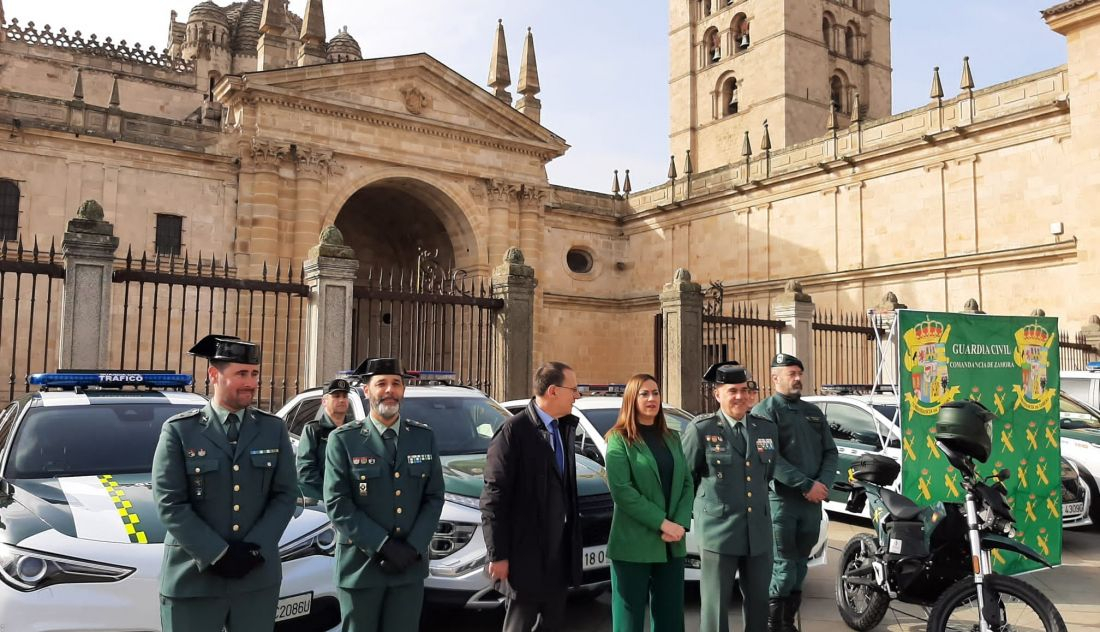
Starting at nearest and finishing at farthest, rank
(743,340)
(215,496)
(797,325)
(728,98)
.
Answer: (215,496) < (797,325) < (743,340) < (728,98)

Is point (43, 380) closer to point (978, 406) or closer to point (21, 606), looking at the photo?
point (21, 606)

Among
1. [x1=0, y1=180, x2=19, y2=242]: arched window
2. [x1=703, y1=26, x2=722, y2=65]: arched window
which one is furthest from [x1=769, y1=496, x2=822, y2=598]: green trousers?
[x1=703, y1=26, x2=722, y2=65]: arched window

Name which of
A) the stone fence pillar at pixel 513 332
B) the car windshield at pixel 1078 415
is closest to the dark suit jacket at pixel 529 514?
the stone fence pillar at pixel 513 332

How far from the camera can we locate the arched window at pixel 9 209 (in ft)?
67.1

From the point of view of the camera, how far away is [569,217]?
31984mm

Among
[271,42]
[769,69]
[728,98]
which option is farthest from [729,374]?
[728,98]

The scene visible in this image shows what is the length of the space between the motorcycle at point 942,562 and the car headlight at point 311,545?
359 cm

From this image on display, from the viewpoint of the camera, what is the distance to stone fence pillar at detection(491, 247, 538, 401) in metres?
12.3

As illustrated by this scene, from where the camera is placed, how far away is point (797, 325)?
589 inches

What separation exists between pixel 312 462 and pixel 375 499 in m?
1.59

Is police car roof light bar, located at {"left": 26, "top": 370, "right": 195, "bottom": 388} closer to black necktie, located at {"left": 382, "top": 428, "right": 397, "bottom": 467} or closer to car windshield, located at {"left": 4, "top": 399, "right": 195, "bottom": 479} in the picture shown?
car windshield, located at {"left": 4, "top": 399, "right": 195, "bottom": 479}

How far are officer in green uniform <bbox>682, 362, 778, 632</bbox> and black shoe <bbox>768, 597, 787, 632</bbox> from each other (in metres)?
0.59

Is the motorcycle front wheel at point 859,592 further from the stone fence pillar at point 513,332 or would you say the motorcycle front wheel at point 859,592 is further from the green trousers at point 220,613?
the stone fence pillar at point 513,332

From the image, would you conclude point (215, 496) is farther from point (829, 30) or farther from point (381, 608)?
point (829, 30)
